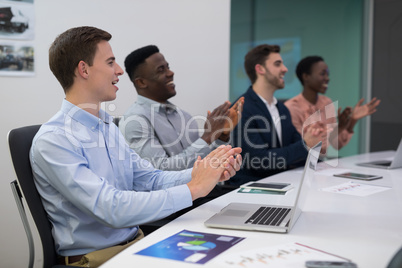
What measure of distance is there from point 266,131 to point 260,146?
0.49 ft

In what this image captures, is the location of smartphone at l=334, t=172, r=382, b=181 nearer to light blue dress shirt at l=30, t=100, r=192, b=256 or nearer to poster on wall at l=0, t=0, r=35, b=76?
light blue dress shirt at l=30, t=100, r=192, b=256

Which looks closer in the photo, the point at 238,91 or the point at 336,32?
the point at 238,91

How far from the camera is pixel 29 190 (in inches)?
57.3

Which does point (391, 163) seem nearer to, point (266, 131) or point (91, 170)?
point (266, 131)

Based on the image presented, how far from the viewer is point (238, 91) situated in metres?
4.23

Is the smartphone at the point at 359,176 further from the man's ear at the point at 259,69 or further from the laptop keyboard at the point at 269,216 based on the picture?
the man's ear at the point at 259,69

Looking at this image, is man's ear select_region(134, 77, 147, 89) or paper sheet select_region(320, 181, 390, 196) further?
man's ear select_region(134, 77, 147, 89)

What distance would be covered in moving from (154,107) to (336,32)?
334cm

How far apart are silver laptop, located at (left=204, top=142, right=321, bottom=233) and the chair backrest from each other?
543mm

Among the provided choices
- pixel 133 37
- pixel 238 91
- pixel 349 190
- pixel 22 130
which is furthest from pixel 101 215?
pixel 238 91

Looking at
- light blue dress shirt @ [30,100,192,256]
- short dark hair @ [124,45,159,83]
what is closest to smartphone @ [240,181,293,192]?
light blue dress shirt @ [30,100,192,256]

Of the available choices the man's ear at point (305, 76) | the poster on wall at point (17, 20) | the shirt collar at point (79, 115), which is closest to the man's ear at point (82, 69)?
the shirt collar at point (79, 115)

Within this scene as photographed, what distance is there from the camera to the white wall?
254 cm

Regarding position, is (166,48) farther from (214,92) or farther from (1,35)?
(1,35)
